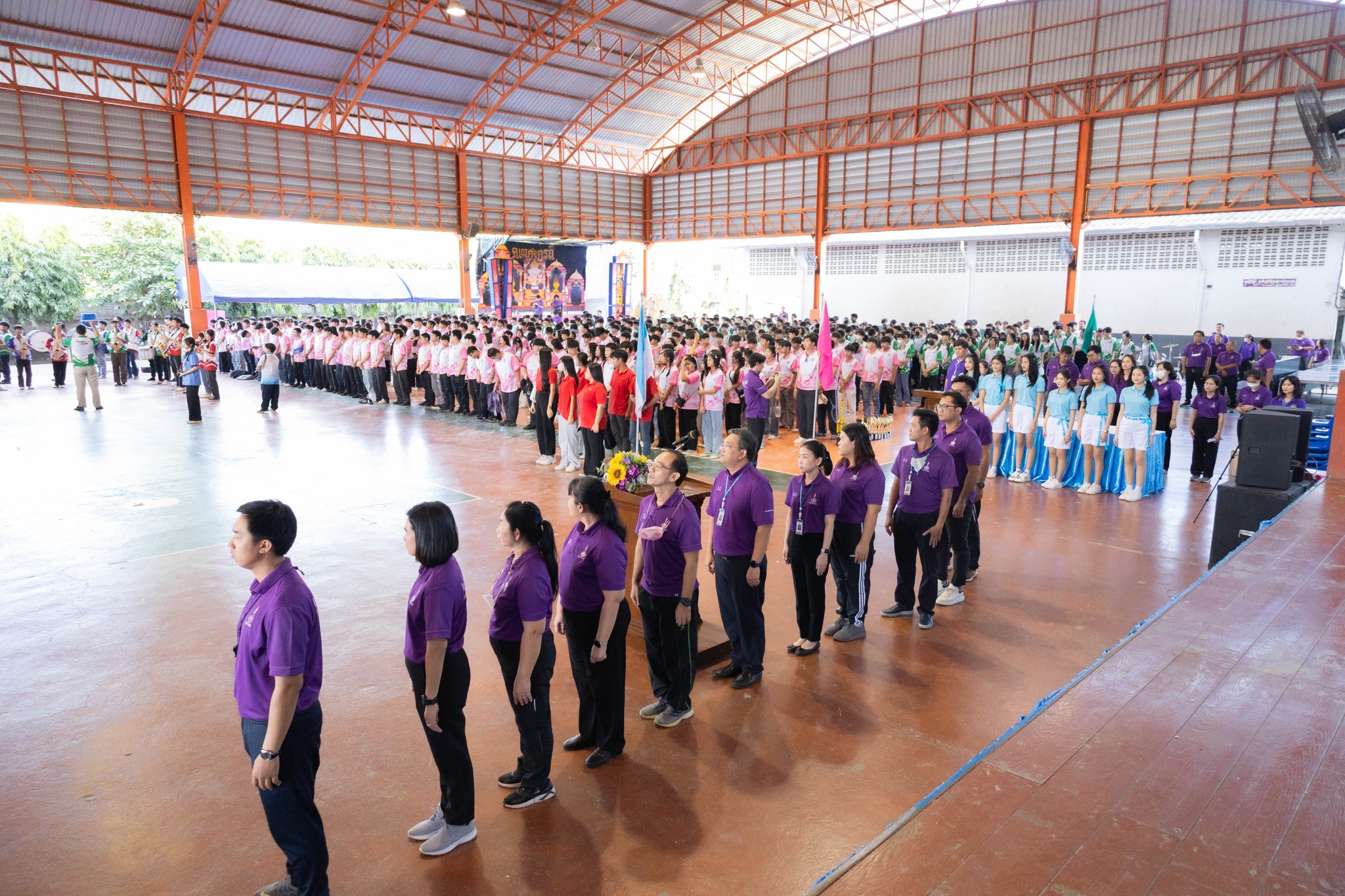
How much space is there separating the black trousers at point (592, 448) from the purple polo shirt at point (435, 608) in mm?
6161

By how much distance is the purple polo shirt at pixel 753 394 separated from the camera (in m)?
11.1

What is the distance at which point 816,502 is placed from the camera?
15.0 feet

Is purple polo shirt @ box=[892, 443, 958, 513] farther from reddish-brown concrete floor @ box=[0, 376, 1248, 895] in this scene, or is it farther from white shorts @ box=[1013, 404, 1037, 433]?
white shorts @ box=[1013, 404, 1037, 433]

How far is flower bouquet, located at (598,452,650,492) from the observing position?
4.79 m

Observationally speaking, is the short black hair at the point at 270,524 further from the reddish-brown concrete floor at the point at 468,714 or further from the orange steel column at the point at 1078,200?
the orange steel column at the point at 1078,200

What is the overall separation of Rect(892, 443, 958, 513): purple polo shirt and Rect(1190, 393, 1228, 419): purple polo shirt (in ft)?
19.3

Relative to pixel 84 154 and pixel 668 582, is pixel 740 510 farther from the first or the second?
pixel 84 154

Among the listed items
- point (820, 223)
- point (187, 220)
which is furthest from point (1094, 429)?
point (187, 220)

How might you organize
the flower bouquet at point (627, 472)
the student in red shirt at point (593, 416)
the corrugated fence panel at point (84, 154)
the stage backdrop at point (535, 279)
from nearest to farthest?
the flower bouquet at point (627, 472) → the student in red shirt at point (593, 416) → the corrugated fence panel at point (84, 154) → the stage backdrop at point (535, 279)

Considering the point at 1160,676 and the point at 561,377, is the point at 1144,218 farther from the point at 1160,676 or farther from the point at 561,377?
the point at 1160,676

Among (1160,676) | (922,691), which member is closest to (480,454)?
(922,691)

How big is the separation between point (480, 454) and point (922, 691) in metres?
7.91

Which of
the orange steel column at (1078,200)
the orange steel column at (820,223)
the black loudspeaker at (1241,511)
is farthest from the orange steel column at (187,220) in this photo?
the black loudspeaker at (1241,511)

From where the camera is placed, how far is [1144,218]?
2072 cm
